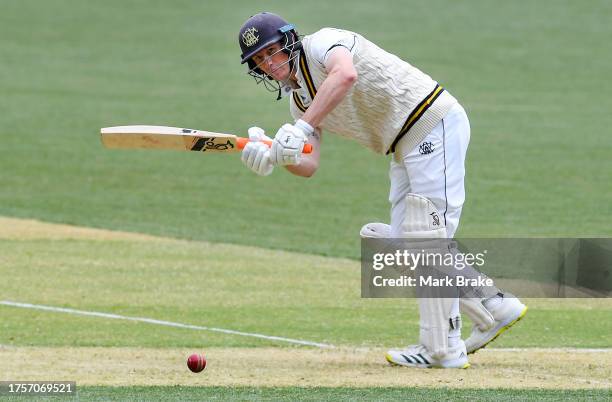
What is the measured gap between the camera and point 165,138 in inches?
331

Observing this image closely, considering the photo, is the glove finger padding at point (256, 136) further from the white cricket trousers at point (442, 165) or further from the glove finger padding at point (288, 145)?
the white cricket trousers at point (442, 165)

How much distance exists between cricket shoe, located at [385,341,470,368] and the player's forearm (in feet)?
5.70

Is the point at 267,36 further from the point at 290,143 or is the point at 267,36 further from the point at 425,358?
the point at 425,358

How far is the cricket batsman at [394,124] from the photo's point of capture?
7969 millimetres

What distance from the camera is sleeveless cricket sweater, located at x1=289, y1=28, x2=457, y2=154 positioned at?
26.5ft

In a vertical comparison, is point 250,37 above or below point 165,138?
above

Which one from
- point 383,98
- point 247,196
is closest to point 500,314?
point 383,98

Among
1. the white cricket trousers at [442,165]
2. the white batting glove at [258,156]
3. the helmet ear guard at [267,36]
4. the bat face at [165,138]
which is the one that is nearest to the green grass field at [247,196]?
the white cricket trousers at [442,165]

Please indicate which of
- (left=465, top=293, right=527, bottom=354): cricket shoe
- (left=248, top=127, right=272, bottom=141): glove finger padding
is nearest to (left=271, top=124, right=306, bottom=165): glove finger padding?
(left=248, top=127, right=272, bottom=141): glove finger padding

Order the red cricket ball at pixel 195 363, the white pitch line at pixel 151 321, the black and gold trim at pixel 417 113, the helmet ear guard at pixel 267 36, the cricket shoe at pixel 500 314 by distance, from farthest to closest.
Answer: the white pitch line at pixel 151 321, the cricket shoe at pixel 500 314, the red cricket ball at pixel 195 363, the black and gold trim at pixel 417 113, the helmet ear guard at pixel 267 36

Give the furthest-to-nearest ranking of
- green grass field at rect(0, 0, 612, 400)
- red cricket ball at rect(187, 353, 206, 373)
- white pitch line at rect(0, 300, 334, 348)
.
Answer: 1. white pitch line at rect(0, 300, 334, 348)
2. green grass field at rect(0, 0, 612, 400)
3. red cricket ball at rect(187, 353, 206, 373)

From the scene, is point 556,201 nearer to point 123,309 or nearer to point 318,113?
point 123,309

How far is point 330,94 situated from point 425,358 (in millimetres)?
1934

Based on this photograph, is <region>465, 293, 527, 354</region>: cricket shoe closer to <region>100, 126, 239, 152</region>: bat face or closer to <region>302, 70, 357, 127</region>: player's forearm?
<region>302, 70, 357, 127</region>: player's forearm
